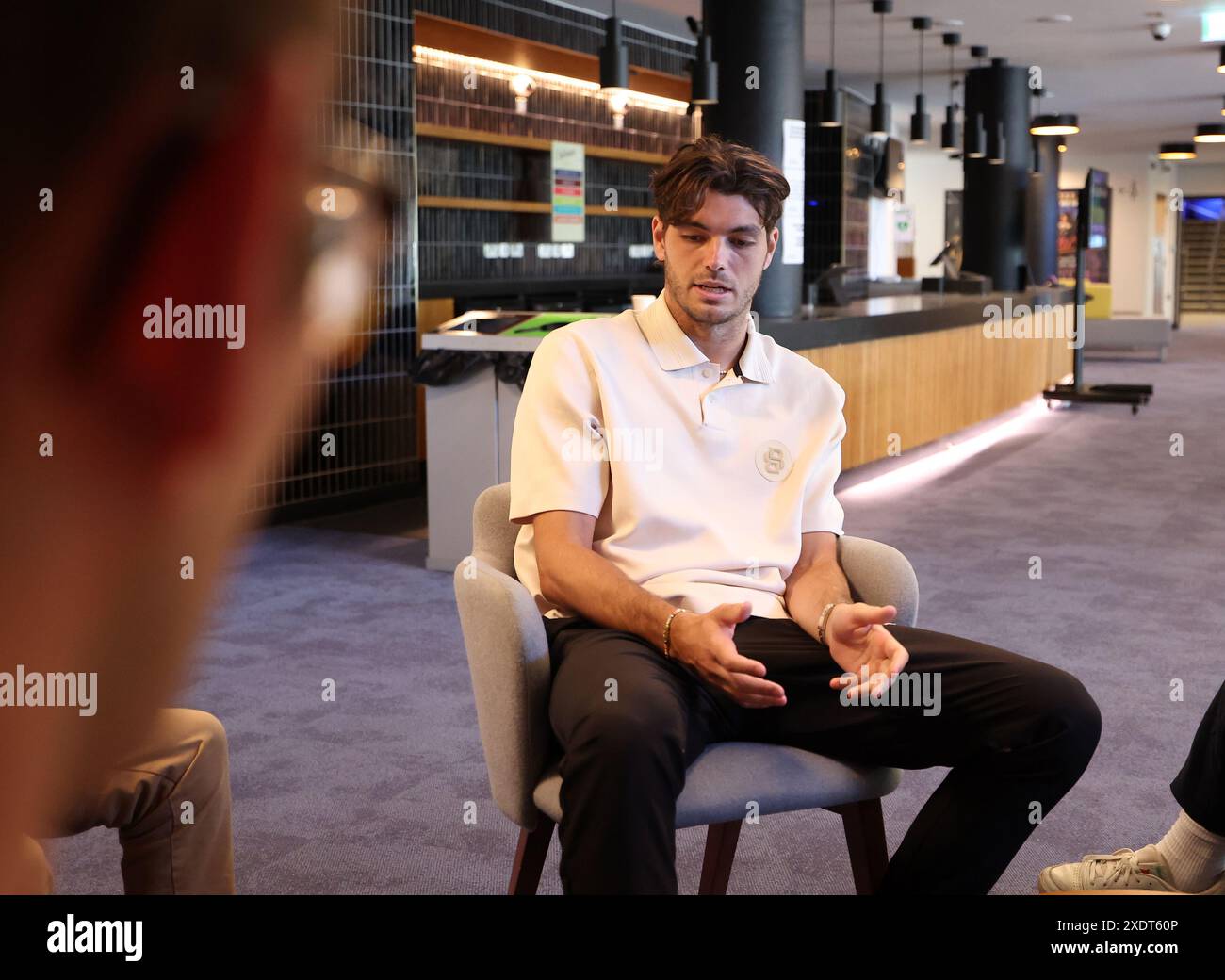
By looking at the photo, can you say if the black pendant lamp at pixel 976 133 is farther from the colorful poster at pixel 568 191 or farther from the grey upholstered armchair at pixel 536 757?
the grey upholstered armchair at pixel 536 757

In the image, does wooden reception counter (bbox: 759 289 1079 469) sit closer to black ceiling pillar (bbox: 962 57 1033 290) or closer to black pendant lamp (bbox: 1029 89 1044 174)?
black ceiling pillar (bbox: 962 57 1033 290)

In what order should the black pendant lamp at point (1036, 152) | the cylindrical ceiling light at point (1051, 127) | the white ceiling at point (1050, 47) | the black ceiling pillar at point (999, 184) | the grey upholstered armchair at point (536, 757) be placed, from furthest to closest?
the black pendant lamp at point (1036, 152)
the cylindrical ceiling light at point (1051, 127)
the black ceiling pillar at point (999, 184)
the white ceiling at point (1050, 47)
the grey upholstered armchair at point (536, 757)

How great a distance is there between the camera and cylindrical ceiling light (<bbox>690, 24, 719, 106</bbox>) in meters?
5.58

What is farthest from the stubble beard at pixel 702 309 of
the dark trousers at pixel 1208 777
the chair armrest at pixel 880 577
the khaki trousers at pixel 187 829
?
the khaki trousers at pixel 187 829

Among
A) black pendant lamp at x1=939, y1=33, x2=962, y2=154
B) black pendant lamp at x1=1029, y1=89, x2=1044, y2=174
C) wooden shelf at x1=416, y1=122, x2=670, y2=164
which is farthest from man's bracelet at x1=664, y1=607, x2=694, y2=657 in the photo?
black pendant lamp at x1=1029, y1=89, x2=1044, y2=174

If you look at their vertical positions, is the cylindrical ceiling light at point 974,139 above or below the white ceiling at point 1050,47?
below

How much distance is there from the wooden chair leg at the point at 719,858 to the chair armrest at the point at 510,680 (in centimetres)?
32

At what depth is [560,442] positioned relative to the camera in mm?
1831

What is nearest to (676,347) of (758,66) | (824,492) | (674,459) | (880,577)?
(674,459)

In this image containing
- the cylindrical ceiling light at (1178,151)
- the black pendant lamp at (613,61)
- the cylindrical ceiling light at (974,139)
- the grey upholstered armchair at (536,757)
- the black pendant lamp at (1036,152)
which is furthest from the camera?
the cylindrical ceiling light at (1178,151)

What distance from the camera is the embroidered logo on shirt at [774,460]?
1894mm

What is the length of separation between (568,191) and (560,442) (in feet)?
21.1
